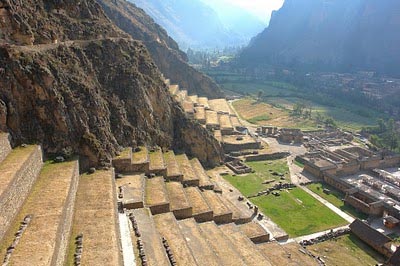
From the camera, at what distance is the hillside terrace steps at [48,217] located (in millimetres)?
22584

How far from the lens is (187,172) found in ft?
166

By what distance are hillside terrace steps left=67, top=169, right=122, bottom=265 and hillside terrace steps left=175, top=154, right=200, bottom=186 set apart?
13.2 meters

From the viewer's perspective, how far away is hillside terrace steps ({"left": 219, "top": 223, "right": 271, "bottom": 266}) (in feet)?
111

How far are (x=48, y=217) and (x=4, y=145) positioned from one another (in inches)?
353

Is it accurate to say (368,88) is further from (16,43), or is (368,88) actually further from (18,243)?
(18,243)

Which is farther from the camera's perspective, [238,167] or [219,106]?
[219,106]

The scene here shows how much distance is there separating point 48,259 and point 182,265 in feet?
37.1

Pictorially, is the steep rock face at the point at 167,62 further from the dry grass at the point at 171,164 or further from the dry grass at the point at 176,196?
the dry grass at the point at 176,196

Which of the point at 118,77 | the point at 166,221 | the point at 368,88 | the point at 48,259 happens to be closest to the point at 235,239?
the point at 166,221

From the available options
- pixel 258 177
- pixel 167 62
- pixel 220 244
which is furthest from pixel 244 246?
pixel 167 62

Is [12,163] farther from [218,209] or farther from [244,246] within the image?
[218,209]

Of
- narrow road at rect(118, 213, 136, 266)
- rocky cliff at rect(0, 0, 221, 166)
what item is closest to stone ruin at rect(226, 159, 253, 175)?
rocky cliff at rect(0, 0, 221, 166)

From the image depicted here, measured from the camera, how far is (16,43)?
39.4 m

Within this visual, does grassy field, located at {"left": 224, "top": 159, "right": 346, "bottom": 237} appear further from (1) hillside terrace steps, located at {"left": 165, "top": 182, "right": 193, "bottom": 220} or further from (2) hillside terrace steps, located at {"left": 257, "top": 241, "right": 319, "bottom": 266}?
(1) hillside terrace steps, located at {"left": 165, "top": 182, "right": 193, "bottom": 220}
